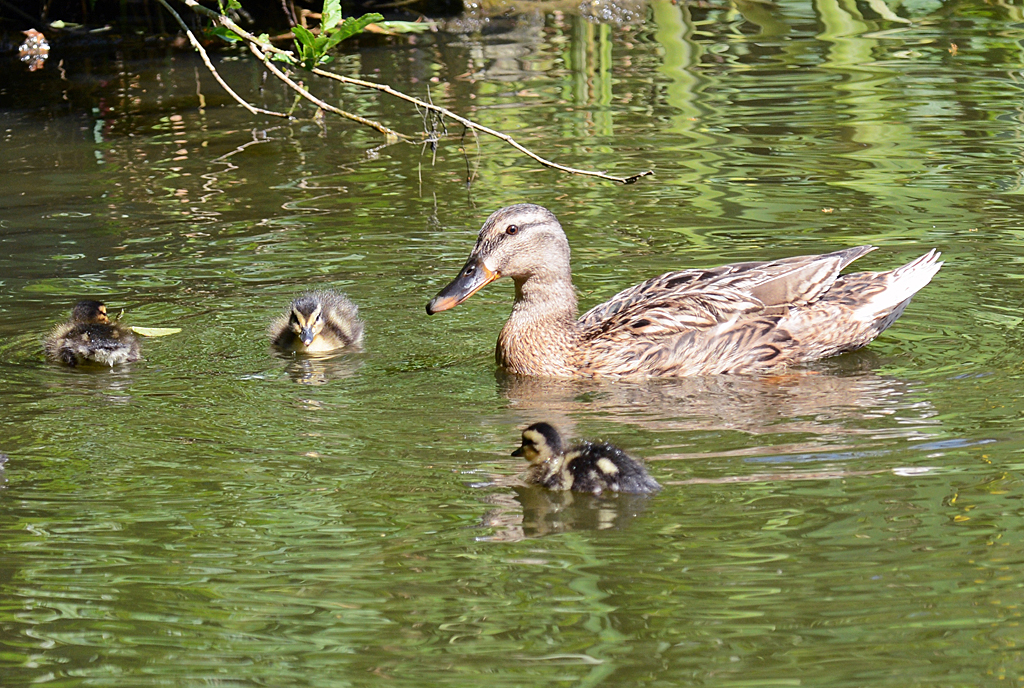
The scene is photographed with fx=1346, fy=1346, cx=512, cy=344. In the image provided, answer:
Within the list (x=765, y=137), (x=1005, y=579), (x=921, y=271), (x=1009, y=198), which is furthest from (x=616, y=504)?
(x=765, y=137)

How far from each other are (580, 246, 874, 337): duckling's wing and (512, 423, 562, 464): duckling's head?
163cm

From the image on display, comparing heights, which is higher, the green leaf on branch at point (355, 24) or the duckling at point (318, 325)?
the green leaf on branch at point (355, 24)

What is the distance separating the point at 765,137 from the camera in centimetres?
1059

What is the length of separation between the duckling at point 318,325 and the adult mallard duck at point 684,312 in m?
0.63

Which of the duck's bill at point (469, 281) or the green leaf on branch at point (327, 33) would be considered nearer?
the green leaf on branch at point (327, 33)

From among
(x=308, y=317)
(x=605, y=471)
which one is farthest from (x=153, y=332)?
(x=605, y=471)

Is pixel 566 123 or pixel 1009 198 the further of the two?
pixel 566 123

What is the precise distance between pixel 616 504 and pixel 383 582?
36.1 inches

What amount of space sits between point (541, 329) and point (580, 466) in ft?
6.10

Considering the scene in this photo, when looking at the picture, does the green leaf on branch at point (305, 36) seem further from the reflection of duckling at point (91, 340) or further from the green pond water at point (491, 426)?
the reflection of duckling at point (91, 340)

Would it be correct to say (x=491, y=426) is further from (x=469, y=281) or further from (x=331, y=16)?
(x=331, y=16)

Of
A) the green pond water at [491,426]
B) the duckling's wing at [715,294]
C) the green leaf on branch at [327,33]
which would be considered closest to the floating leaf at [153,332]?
the green pond water at [491,426]

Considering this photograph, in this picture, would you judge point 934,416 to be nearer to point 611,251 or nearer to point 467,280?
point 467,280

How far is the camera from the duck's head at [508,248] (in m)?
6.46
